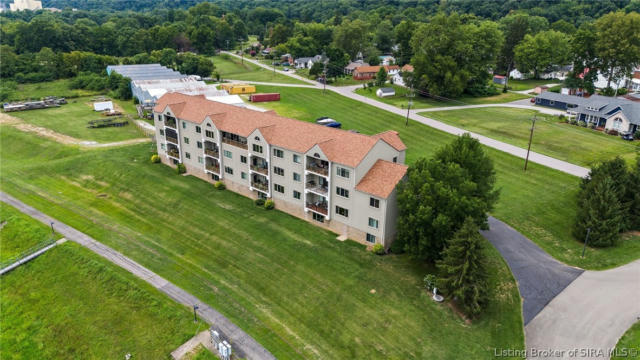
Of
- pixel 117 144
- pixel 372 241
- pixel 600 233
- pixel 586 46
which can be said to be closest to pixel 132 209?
pixel 117 144

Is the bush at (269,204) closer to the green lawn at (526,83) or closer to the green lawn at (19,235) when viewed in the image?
the green lawn at (19,235)

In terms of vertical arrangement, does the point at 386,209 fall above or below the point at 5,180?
above

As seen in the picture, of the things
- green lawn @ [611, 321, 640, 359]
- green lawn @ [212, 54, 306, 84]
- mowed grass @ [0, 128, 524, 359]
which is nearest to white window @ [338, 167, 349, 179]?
mowed grass @ [0, 128, 524, 359]

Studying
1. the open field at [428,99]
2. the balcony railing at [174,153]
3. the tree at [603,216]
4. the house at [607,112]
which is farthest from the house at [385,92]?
the tree at [603,216]

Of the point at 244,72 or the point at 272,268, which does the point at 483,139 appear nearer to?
the point at 272,268

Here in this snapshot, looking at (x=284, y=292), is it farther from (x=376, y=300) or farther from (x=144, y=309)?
(x=144, y=309)
